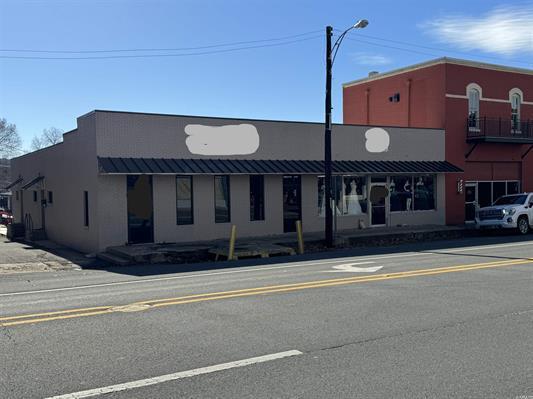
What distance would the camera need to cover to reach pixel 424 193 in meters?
25.4

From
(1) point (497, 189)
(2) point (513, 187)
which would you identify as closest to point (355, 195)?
(1) point (497, 189)

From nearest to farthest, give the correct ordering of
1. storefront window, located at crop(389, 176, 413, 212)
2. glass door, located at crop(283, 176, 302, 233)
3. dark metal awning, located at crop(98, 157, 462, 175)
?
dark metal awning, located at crop(98, 157, 462, 175)
glass door, located at crop(283, 176, 302, 233)
storefront window, located at crop(389, 176, 413, 212)

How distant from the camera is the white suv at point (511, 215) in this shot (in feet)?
72.6

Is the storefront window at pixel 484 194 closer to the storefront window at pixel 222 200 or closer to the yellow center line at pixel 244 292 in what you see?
the storefront window at pixel 222 200

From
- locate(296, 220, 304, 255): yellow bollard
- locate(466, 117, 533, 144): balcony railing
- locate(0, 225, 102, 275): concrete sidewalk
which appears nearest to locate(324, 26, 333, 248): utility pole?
locate(296, 220, 304, 255): yellow bollard

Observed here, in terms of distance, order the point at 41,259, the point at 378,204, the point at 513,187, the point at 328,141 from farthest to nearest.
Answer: the point at 513,187 < the point at 378,204 < the point at 328,141 < the point at 41,259

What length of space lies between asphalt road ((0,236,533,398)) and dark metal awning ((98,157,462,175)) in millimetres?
6812

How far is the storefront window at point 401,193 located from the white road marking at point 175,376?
64.4 feet

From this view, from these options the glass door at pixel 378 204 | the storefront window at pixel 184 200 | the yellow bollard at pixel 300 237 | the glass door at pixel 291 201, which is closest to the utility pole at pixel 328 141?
the yellow bollard at pixel 300 237

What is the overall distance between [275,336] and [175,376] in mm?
1653

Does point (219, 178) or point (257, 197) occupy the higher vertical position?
point (219, 178)

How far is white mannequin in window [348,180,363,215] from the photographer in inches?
923

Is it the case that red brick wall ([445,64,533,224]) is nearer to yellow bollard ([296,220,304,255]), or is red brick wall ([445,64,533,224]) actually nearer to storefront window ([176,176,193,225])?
yellow bollard ([296,220,304,255])

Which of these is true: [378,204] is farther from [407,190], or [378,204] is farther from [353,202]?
[407,190]
